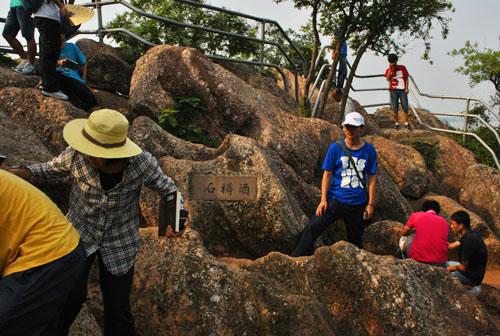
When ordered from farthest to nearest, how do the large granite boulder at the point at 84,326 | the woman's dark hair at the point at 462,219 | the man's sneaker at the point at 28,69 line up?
the man's sneaker at the point at 28,69
the woman's dark hair at the point at 462,219
the large granite boulder at the point at 84,326

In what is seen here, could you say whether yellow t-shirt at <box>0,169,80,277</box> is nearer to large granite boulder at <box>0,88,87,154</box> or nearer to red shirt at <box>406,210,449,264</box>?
large granite boulder at <box>0,88,87,154</box>

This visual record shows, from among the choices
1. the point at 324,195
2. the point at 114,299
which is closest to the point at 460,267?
the point at 324,195

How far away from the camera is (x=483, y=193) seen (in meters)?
12.3

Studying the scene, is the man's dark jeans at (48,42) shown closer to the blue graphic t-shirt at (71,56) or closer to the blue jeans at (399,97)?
the blue graphic t-shirt at (71,56)

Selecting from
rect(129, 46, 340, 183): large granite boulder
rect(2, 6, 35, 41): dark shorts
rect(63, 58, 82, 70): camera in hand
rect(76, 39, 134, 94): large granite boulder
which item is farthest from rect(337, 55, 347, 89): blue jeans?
rect(2, 6, 35, 41): dark shorts

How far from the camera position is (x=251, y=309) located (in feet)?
15.4

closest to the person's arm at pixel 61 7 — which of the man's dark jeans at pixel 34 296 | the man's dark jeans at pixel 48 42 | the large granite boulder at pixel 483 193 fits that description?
the man's dark jeans at pixel 48 42

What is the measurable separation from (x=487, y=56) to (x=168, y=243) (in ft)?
95.2

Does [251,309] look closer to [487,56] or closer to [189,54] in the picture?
[189,54]

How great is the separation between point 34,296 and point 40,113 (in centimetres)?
490

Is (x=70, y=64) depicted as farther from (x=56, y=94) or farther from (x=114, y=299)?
(x=114, y=299)

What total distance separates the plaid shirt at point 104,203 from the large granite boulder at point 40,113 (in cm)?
329

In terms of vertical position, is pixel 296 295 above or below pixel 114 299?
below

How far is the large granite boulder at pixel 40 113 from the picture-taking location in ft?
23.1
